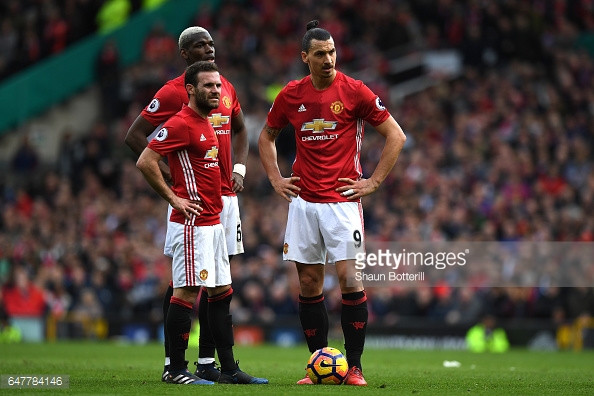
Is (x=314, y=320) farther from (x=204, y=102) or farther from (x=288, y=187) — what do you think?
(x=204, y=102)

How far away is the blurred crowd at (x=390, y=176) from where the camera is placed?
63.4 feet

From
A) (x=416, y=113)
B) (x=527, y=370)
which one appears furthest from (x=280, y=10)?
(x=527, y=370)

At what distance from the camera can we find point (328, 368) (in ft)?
28.8

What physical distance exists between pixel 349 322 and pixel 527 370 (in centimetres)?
357

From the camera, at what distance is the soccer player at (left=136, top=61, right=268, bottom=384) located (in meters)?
8.71

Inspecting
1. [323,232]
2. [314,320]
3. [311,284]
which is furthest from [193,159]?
[314,320]

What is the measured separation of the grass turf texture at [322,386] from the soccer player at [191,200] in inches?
19.5

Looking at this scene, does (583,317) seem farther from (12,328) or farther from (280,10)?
(280,10)

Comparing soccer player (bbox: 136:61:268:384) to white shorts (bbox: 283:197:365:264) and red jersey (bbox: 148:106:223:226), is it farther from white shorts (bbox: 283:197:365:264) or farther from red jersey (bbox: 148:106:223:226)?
white shorts (bbox: 283:197:365:264)

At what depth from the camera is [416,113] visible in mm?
23141

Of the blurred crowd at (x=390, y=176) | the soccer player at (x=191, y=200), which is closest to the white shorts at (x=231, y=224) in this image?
the soccer player at (x=191, y=200)

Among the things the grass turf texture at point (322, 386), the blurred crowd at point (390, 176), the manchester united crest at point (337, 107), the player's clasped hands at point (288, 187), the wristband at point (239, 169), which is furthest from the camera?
the blurred crowd at point (390, 176)

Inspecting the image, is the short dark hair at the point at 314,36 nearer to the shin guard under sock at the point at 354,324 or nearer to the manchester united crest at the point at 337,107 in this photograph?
the manchester united crest at the point at 337,107

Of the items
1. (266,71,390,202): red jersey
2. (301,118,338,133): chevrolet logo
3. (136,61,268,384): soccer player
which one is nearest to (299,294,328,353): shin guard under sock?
(136,61,268,384): soccer player
